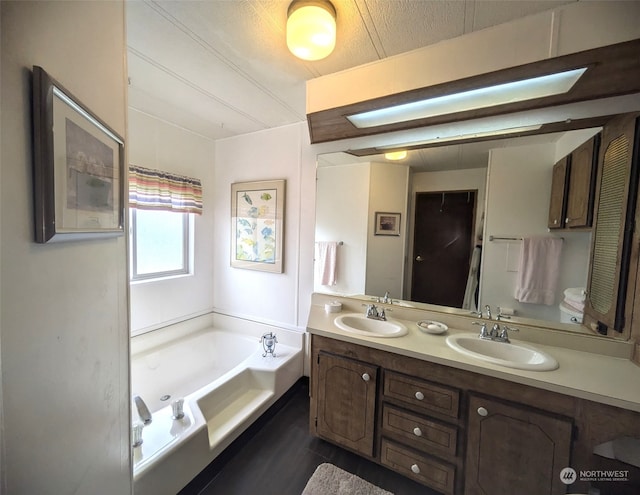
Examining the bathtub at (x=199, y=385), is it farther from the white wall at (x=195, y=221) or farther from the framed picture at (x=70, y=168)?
the framed picture at (x=70, y=168)

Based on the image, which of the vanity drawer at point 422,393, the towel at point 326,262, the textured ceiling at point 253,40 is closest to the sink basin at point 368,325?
the vanity drawer at point 422,393

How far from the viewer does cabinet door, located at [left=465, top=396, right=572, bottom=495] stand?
41.8 inches

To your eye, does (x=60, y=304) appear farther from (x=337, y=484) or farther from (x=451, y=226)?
(x=451, y=226)

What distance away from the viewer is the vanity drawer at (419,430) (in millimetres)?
1272

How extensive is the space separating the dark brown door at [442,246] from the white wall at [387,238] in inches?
4.1

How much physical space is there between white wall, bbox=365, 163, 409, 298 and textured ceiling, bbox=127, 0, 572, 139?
2.50 feet

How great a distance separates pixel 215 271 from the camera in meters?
2.84

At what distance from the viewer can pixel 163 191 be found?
88.6 inches

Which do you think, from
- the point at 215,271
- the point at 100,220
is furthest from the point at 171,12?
the point at 215,271

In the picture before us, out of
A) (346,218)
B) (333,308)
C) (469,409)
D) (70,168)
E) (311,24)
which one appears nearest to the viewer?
(70,168)

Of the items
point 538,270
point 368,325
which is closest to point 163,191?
point 368,325

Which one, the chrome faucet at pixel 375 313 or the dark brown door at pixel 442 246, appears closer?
the dark brown door at pixel 442 246

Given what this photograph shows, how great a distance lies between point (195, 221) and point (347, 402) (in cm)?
223

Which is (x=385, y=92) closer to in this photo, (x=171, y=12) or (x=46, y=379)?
(x=171, y=12)
